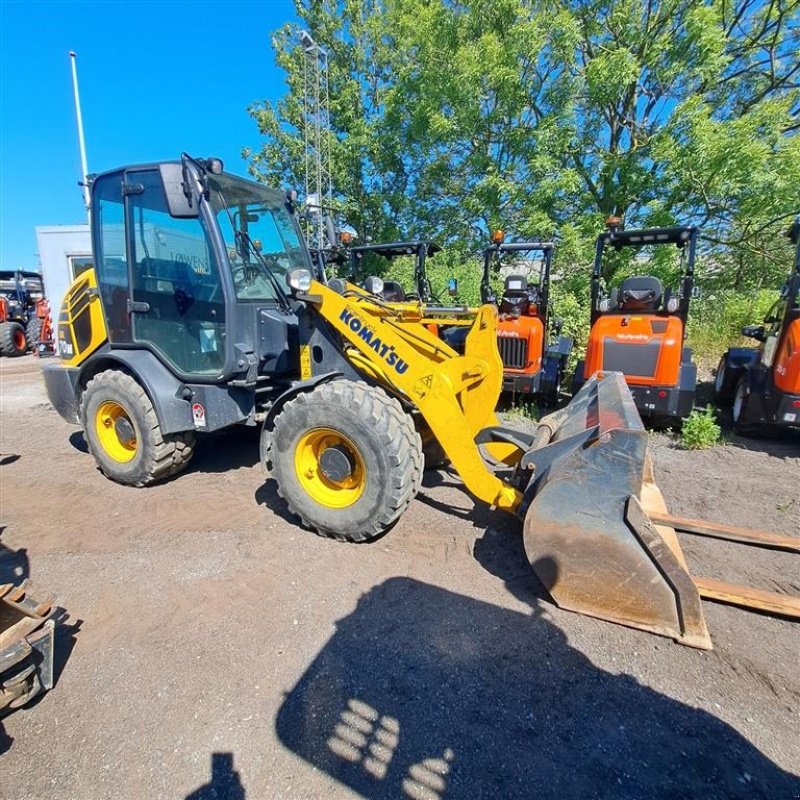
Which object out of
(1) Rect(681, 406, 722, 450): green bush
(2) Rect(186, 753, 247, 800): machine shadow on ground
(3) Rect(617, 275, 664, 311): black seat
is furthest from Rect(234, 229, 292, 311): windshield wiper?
(1) Rect(681, 406, 722, 450): green bush

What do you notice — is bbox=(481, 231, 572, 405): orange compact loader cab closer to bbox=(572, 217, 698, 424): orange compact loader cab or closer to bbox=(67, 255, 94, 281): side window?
bbox=(572, 217, 698, 424): orange compact loader cab

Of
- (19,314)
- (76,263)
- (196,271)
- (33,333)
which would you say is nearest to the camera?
(196,271)

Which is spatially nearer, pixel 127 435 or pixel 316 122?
pixel 127 435

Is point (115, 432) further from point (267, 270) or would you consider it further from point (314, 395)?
point (314, 395)

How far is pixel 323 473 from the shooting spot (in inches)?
132

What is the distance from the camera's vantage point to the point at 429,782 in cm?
168

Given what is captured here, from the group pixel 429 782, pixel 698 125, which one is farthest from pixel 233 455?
pixel 698 125

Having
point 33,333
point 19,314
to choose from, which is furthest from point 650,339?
point 19,314

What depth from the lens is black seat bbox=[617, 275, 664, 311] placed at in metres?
5.75

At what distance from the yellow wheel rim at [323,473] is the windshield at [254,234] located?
4.88ft

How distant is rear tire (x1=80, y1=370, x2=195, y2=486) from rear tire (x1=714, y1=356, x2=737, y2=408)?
7.41m

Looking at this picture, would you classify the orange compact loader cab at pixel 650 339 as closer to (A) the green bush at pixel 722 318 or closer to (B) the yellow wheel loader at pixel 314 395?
(B) the yellow wheel loader at pixel 314 395

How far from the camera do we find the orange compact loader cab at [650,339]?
5441 millimetres

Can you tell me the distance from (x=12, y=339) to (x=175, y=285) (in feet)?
52.1
